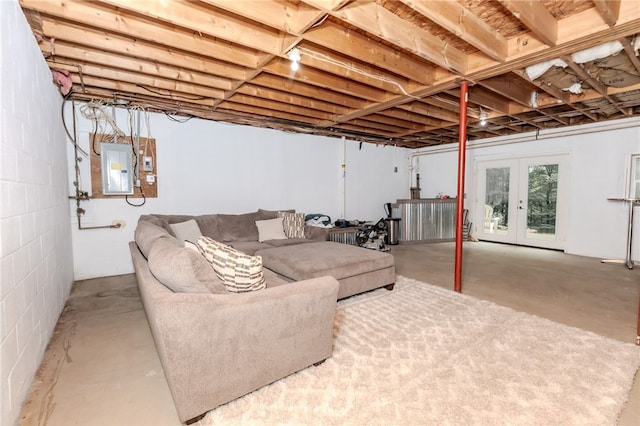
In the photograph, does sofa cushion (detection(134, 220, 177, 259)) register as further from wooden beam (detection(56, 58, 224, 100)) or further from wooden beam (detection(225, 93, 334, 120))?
wooden beam (detection(225, 93, 334, 120))

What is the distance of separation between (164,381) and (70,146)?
3.65m

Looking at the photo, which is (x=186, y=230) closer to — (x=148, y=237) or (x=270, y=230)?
(x=270, y=230)

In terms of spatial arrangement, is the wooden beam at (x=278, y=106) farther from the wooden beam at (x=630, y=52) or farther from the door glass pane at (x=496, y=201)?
the door glass pane at (x=496, y=201)

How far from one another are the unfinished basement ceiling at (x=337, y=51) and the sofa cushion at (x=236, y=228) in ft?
5.72

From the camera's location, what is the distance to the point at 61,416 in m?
1.60

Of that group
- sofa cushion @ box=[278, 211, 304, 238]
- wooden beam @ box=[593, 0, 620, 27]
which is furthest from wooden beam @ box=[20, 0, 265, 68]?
wooden beam @ box=[593, 0, 620, 27]

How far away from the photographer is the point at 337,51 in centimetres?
284

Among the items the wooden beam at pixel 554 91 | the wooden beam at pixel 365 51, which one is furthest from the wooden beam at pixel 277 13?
the wooden beam at pixel 554 91

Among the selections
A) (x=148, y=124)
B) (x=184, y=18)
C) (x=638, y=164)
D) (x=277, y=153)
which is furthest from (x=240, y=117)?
(x=638, y=164)

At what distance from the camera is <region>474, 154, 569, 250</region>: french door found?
611 centimetres

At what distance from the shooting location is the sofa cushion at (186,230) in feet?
12.6

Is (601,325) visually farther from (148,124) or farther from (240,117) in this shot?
(148,124)

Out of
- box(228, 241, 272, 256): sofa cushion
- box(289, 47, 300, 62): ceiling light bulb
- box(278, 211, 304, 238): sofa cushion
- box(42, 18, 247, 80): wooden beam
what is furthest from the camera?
box(278, 211, 304, 238): sofa cushion

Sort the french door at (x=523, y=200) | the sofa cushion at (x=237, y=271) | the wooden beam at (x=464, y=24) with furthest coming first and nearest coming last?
the french door at (x=523, y=200) < the wooden beam at (x=464, y=24) < the sofa cushion at (x=237, y=271)
